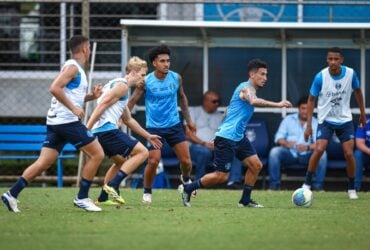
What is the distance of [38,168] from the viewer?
40.0 ft

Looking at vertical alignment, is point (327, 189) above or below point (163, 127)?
below

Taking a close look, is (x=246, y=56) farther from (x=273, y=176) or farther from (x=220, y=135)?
(x=220, y=135)

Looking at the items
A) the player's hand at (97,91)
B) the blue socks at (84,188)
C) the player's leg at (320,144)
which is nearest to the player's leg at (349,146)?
the player's leg at (320,144)

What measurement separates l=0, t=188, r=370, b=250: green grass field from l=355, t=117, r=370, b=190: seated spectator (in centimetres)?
345

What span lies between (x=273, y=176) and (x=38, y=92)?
16.8 ft

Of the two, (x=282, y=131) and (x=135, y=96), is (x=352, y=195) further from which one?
(x=135, y=96)

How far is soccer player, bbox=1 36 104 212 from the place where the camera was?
1217 centimetres

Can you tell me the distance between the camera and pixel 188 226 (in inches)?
429

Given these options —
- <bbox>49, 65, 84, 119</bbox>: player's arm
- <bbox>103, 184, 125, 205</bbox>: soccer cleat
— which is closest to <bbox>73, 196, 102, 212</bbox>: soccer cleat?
<bbox>103, 184, 125, 205</bbox>: soccer cleat

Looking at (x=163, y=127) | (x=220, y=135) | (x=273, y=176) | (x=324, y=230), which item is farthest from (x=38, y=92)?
(x=324, y=230)

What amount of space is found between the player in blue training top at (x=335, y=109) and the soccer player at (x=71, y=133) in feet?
14.4

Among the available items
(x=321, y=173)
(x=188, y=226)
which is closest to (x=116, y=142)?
(x=188, y=226)

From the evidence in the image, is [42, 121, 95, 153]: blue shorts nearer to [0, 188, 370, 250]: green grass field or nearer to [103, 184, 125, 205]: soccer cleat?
[0, 188, 370, 250]: green grass field

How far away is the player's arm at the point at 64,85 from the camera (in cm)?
1185
